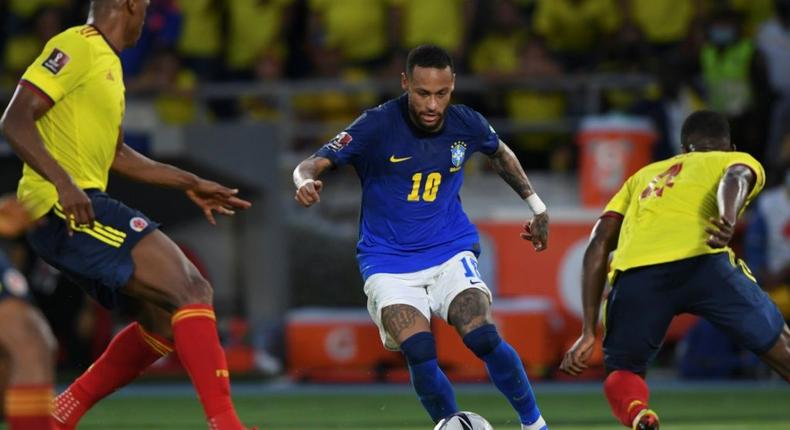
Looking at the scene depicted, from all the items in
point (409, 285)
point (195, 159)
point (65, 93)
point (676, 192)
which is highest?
point (65, 93)

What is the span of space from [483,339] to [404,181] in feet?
3.27

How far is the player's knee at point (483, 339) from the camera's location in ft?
25.9

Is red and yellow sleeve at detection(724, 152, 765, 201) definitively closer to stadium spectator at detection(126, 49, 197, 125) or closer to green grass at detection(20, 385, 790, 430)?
green grass at detection(20, 385, 790, 430)

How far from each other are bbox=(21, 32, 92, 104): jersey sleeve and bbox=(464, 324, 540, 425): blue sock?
2291 mm

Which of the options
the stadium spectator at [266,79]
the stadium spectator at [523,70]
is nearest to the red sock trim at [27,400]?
the stadium spectator at [266,79]

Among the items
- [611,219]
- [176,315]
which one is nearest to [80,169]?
[176,315]

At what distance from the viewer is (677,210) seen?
809 centimetres

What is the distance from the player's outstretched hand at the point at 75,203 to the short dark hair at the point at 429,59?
6.58ft

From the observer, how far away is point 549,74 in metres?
16.7

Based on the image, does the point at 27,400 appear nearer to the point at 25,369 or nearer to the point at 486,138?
the point at 25,369

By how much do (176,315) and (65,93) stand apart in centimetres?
115

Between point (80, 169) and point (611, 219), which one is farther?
point (611, 219)

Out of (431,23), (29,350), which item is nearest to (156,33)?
(431,23)

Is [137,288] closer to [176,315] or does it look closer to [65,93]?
[176,315]
